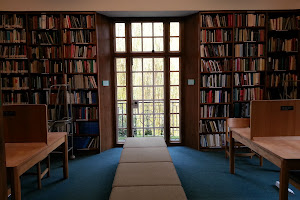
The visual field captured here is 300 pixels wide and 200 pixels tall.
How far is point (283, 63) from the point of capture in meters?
5.02

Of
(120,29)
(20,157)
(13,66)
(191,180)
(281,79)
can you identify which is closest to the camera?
(20,157)

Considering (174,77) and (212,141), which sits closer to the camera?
(212,141)

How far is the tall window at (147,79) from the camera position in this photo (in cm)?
543

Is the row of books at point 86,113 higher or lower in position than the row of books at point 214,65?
lower

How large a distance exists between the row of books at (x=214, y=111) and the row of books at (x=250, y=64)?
913 mm

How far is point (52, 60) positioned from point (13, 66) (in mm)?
836

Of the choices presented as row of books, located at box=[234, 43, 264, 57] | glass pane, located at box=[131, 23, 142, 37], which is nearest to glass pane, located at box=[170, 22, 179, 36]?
glass pane, located at box=[131, 23, 142, 37]

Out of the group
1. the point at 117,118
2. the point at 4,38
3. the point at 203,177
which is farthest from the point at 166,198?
the point at 4,38

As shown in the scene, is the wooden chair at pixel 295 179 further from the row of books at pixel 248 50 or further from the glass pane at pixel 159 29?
the glass pane at pixel 159 29

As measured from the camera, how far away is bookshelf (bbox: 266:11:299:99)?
4934 millimetres

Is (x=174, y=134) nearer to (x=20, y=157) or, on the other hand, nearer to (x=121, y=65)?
(x=121, y=65)

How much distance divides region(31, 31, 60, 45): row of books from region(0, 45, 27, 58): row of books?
0.97 ft

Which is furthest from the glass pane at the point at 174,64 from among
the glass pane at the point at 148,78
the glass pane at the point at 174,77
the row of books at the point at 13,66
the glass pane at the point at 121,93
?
the row of books at the point at 13,66

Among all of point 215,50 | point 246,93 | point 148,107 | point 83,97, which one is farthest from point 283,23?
point 83,97
